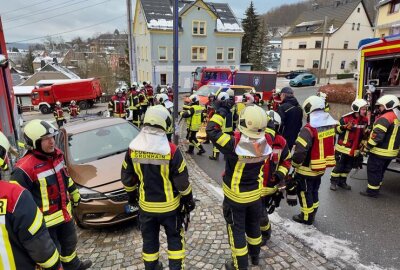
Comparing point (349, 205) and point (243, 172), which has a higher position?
point (243, 172)

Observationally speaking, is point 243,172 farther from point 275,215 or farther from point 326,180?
point 326,180

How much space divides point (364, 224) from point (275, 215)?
141 cm

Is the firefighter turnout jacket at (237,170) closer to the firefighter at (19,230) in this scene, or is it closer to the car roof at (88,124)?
the firefighter at (19,230)

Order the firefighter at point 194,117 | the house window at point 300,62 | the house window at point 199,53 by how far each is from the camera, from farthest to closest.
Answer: the house window at point 300,62 < the house window at point 199,53 < the firefighter at point 194,117

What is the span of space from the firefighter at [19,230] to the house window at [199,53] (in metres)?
34.1

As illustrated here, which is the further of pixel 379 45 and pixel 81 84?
pixel 81 84

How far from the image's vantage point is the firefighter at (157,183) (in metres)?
2.92

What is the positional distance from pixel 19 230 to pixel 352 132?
5865 millimetres

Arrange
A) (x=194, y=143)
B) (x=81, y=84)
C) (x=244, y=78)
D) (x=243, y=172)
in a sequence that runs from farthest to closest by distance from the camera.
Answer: (x=81, y=84) < (x=244, y=78) < (x=194, y=143) < (x=243, y=172)

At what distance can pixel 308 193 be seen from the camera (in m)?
4.52

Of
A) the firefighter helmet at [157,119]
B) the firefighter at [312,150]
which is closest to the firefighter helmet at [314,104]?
the firefighter at [312,150]

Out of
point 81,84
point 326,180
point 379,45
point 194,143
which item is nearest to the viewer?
point 379,45

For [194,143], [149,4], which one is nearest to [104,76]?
[149,4]

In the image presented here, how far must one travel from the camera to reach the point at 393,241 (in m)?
4.28
